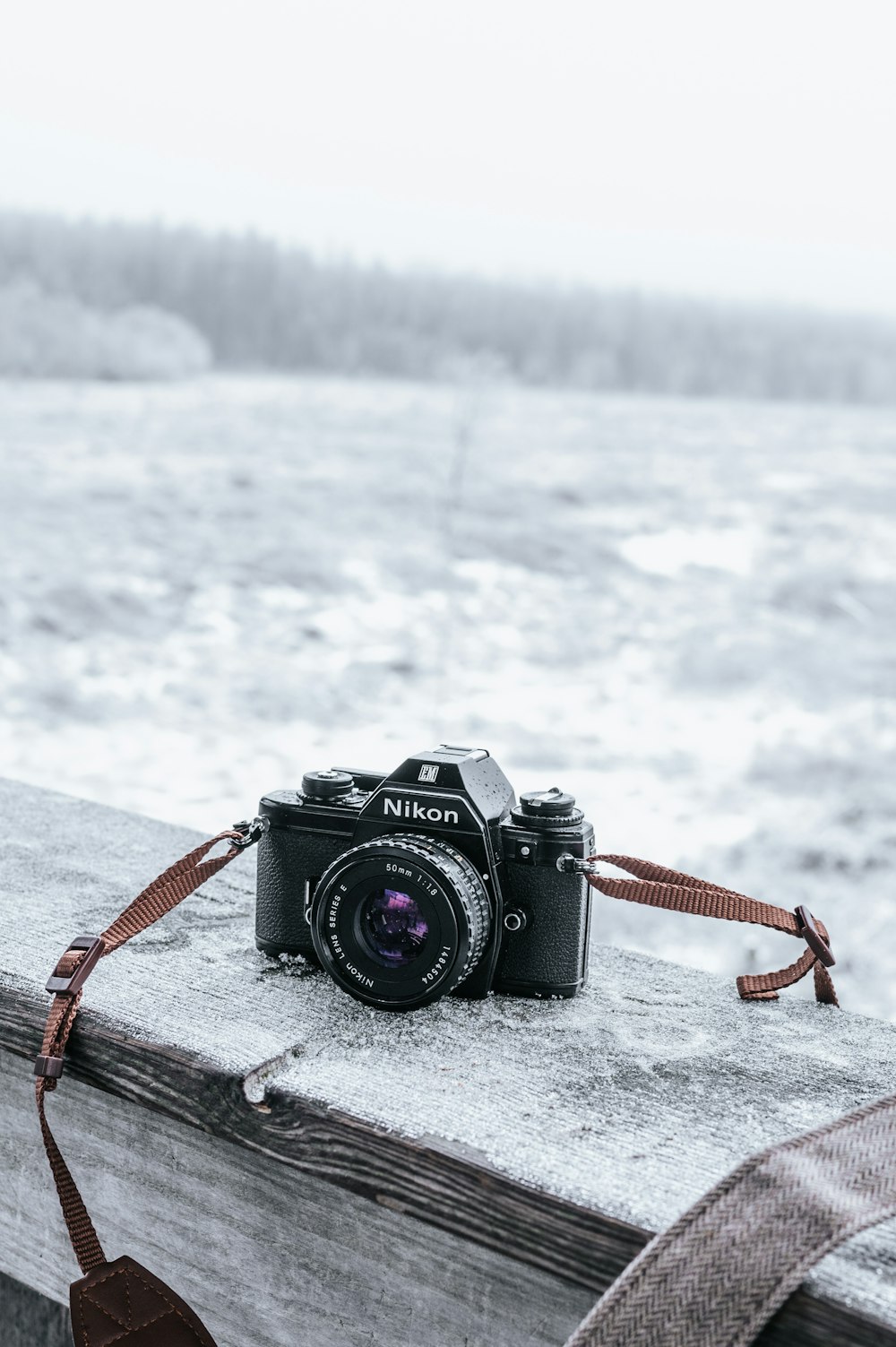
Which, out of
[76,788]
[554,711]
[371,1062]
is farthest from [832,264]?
[371,1062]

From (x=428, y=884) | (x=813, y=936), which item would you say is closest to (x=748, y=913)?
(x=813, y=936)

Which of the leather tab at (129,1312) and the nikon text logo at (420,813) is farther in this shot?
the nikon text logo at (420,813)

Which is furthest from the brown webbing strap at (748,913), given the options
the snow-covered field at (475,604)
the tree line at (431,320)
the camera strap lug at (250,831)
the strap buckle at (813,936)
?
the tree line at (431,320)

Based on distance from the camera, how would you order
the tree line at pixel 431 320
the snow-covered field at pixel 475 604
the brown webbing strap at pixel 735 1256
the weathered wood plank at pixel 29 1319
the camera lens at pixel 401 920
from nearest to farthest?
the brown webbing strap at pixel 735 1256 < the camera lens at pixel 401 920 < the weathered wood plank at pixel 29 1319 < the snow-covered field at pixel 475 604 < the tree line at pixel 431 320

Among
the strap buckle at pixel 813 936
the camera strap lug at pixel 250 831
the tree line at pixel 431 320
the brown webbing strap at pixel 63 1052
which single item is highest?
the tree line at pixel 431 320

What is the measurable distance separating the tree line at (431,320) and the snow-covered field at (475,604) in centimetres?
17

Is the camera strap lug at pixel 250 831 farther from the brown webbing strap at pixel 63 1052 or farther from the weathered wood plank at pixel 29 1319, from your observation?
the weathered wood plank at pixel 29 1319

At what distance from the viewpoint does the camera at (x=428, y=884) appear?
74 centimetres

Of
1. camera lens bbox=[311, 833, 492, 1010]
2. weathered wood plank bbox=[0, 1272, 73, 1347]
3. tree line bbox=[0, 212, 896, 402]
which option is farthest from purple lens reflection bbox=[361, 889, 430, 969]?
tree line bbox=[0, 212, 896, 402]

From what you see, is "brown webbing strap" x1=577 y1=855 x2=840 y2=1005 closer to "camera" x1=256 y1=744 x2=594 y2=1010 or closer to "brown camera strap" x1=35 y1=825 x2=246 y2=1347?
"camera" x1=256 y1=744 x2=594 y2=1010

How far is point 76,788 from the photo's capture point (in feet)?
8.61

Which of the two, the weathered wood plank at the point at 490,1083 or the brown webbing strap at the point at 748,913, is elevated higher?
the brown webbing strap at the point at 748,913

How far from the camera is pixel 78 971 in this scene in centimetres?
68

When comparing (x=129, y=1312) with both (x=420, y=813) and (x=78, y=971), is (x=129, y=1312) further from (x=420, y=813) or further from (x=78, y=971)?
(x=420, y=813)
